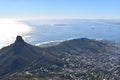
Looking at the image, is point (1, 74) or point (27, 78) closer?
point (27, 78)

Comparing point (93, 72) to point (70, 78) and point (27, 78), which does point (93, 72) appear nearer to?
point (70, 78)

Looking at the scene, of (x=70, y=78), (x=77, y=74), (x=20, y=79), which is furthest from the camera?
(x=77, y=74)

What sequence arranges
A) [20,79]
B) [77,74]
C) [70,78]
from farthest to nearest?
[77,74] → [70,78] → [20,79]

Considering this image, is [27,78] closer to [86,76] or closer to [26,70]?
[26,70]

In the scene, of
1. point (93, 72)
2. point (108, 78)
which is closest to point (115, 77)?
point (108, 78)

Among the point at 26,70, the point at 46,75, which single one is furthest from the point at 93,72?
the point at 26,70

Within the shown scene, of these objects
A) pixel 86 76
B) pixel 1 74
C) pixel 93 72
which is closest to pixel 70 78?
pixel 86 76

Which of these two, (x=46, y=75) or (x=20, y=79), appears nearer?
(x=20, y=79)
